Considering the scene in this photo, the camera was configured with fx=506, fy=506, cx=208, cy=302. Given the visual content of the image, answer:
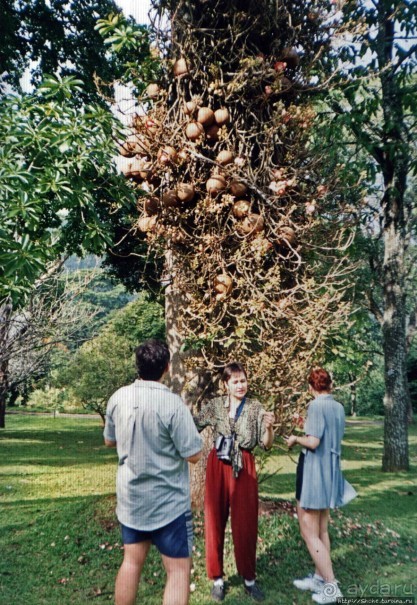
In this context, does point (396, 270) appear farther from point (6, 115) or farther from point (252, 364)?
point (6, 115)

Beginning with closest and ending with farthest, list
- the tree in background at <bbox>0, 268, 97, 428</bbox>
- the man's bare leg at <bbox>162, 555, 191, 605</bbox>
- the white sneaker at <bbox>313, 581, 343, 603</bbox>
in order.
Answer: the man's bare leg at <bbox>162, 555, 191, 605</bbox> < the white sneaker at <bbox>313, 581, 343, 603</bbox> < the tree in background at <bbox>0, 268, 97, 428</bbox>

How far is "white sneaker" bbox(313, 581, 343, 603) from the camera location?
151 inches

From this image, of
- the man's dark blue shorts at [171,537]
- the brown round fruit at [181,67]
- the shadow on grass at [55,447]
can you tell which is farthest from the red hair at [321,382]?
the shadow on grass at [55,447]

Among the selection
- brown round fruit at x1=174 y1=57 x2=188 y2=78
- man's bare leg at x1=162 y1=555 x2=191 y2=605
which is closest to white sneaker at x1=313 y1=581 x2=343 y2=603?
→ man's bare leg at x1=162 y1=555 x2=191 y2=605

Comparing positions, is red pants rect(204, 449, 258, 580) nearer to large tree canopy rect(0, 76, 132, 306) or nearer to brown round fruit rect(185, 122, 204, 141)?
large tree canopy rect(0, 76, 132, 306)

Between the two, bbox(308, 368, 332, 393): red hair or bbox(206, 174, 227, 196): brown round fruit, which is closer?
bbox(308, 368, 332, 393): red hair

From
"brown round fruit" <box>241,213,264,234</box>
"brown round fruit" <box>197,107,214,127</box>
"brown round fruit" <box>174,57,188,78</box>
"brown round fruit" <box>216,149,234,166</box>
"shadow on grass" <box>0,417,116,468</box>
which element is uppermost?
"brown round fruit" <box>174,57,188,78</box>

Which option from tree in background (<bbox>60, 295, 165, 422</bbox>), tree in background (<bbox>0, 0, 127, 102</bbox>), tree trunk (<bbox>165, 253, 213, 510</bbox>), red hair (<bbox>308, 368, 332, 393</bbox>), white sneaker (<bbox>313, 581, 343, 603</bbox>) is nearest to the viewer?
white sneaker (<bbox>313, 581, 343, 603</bbox>)

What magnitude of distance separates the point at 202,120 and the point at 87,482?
764 centimetres

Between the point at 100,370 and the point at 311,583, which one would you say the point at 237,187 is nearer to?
the point at 311,583

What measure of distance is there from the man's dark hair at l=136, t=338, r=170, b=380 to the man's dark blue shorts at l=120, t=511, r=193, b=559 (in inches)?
33.3

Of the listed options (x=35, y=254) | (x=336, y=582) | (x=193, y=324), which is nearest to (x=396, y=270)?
(x=193, y=324)

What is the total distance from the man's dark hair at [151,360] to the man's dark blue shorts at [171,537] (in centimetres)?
84

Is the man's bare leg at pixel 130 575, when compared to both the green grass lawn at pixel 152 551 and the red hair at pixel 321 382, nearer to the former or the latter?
the green grass lawn at pixel 152 551
